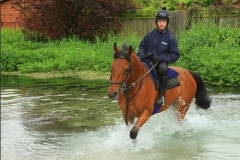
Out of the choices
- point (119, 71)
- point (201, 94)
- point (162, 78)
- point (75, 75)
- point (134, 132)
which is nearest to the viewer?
point (119, 71)

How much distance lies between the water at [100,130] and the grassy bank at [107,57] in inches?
A: 73.2

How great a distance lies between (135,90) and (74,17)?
14622mm

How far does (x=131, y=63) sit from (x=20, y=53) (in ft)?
40.2

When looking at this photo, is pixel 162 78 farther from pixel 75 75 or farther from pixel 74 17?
pixel 74 17

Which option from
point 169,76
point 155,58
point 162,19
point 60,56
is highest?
point 162,19

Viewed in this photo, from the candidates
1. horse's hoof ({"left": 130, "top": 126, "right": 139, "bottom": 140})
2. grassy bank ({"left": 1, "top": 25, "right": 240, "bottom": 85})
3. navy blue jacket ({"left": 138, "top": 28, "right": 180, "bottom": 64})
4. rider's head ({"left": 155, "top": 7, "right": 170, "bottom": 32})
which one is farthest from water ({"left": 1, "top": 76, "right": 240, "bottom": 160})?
grassy bank ({"left": 1, "top": 25, "right": 240, "bottom": 85})

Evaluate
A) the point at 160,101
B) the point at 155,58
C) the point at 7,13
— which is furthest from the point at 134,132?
the point at 7,13

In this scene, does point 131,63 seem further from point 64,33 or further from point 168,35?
point 64,33

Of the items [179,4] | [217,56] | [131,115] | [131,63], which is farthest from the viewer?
[179,4]

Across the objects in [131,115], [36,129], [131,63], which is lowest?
[36,129]

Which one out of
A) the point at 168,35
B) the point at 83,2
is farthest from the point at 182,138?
the point at 83,2

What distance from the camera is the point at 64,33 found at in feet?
68.8

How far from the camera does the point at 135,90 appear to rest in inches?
256

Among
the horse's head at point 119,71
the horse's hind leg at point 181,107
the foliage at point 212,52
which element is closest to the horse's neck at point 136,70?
the horse's head at point 119,71
